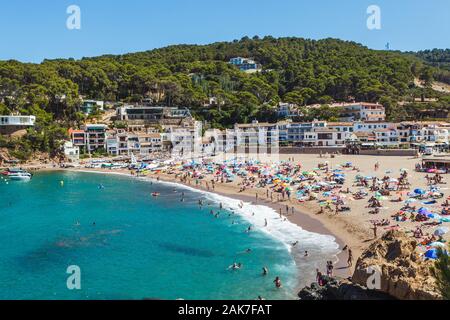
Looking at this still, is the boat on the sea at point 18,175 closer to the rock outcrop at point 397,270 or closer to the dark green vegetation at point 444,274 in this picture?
the rock outcrop at point 397,270

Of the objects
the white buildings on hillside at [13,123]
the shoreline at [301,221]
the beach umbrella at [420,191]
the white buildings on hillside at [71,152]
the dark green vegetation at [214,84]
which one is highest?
the dark green vegetation at [214,84]

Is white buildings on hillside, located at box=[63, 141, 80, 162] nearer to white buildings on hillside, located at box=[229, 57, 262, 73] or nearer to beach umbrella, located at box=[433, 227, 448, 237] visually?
beach umbrella, located at box=[433, 227, 448, 237]

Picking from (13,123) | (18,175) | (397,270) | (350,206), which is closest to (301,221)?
(350,206)

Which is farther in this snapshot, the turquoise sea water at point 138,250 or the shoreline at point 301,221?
the shoreline at point 301,221

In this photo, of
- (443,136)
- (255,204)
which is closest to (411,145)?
(443,136)

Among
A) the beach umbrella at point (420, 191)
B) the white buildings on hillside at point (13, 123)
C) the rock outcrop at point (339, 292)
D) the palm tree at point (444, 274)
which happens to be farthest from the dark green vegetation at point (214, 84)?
the palm tree at point (444, 274)

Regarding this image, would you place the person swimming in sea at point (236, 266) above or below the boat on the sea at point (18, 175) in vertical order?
below

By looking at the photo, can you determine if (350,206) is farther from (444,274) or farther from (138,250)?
(444,274)

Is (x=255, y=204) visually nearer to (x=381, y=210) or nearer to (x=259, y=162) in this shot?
(x=381, y=210)

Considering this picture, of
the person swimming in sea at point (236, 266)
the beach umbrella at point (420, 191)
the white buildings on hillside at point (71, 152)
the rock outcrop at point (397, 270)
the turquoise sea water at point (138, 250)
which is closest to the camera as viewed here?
the rock outcrop at point (397, 270)

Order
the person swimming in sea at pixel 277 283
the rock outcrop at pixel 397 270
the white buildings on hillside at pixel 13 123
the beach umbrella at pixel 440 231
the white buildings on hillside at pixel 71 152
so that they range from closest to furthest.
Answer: the rock outcrop at pixel 397 270, the person swimming in sea at pixel 277 283, the beach umbrella at pixel 440 231, the white buildings on hillside at pixel 71 152, the white buildings on hillside at pixel 13 123
